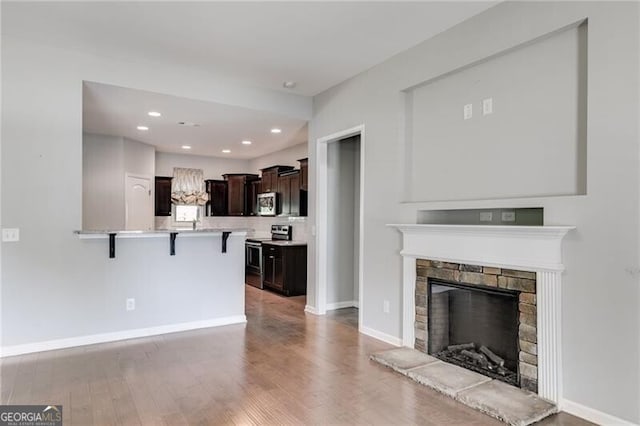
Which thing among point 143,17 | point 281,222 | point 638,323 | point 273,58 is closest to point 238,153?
point 281,222

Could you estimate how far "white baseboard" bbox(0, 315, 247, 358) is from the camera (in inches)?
145

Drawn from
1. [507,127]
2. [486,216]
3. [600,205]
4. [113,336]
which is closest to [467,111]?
[507,127]

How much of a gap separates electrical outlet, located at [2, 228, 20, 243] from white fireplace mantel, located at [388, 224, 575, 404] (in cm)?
371

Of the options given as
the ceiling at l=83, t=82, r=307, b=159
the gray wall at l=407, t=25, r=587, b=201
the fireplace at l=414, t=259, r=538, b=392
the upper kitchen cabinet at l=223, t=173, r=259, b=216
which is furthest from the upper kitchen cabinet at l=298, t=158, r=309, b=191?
the fireplace at l=414, t=259, r=538, b=392

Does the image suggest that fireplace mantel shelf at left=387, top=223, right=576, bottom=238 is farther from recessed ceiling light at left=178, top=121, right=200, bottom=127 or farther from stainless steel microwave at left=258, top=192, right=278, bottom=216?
stainless steel microwave at left=258, top=192, right=278, bottom=216

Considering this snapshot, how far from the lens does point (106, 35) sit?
11.9 ft

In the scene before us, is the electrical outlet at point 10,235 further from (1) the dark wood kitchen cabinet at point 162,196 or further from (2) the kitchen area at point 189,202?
(1) the dark wood kitchen cabinet at point 162,196

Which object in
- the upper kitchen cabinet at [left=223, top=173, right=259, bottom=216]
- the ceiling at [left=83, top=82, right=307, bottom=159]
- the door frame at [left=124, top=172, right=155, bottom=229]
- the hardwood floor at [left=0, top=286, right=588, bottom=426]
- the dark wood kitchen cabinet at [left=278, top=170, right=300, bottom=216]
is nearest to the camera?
the hardwood floor at [left=0, top=286, right=588, bottom=426]

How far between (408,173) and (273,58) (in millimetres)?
1813

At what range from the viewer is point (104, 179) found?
6738 mm

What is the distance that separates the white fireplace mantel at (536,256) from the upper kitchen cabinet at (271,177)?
428 cm

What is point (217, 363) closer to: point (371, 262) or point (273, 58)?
point (371, 262)

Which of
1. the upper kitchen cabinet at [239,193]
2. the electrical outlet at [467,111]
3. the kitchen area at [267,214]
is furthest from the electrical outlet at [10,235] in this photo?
the upper kitchen cabinet at [239,193]

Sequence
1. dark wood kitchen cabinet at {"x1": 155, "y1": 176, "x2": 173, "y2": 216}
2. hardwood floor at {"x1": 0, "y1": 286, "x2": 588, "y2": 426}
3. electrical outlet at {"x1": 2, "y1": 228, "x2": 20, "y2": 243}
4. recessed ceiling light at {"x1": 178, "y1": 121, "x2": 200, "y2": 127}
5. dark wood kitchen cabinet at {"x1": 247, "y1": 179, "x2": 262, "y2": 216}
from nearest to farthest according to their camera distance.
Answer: hardwood floor at {"x1": 0, "y1": 286, "x2": 588, "y2": 426}
electrical outlet at {"x1": 2, "y1": 228, "x2": 20, "y2": 243}
recessed ceiling light at {"x1": 178, "y1": 121, "x2": 200, "y2": 127}
dark wood kitchen cabinet at {"x1": 155, "y1": 176, "x2": 173, "y2": 216}
dark wood kitchen cabinet at {"x1": 247, "y1": 179, "x2": 262, "y2": 216}
